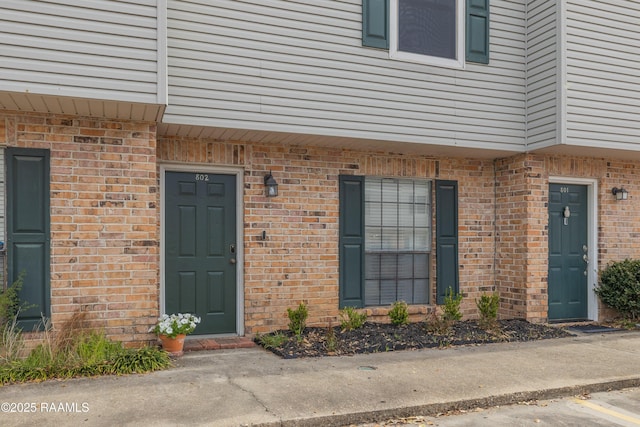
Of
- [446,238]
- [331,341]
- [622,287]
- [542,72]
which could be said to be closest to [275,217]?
[331,341]

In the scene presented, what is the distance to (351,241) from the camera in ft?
25.3

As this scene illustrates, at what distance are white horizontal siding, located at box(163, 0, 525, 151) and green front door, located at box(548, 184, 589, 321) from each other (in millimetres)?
1387

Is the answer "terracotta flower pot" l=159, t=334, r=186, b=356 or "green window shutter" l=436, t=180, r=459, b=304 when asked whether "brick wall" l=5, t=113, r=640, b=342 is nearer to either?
"green window shutter" l=436, t=180, r=459, b=304

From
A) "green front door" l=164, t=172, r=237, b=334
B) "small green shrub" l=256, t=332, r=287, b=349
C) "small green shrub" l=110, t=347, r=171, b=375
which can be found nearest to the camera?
"small green shrub" l=110, t=347, r=171, b=375

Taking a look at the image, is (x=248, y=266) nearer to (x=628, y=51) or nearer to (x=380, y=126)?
(x=380, y=126)

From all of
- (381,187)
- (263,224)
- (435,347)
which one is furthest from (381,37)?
(435,347)

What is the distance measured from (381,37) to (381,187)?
2.07 metres

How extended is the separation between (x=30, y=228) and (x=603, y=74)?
761 centimetres

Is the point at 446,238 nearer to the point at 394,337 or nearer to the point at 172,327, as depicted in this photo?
the point at 394,337

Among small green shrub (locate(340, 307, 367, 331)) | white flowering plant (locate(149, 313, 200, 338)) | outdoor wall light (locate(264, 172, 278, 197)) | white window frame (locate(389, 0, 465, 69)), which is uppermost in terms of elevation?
white window frame (locate(389, 0, 465, 69))

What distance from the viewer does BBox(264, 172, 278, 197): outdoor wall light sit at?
23.4 feet

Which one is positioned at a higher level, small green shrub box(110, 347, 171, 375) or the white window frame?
the white window frame

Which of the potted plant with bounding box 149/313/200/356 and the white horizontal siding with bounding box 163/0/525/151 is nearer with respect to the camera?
the potted plant with bounding box 149/313/200/356

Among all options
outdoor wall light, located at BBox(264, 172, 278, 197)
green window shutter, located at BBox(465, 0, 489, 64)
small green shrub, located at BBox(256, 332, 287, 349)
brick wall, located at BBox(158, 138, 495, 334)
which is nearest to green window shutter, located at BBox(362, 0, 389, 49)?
green window shutter, located at BBox(465, 0, 489, 64)
